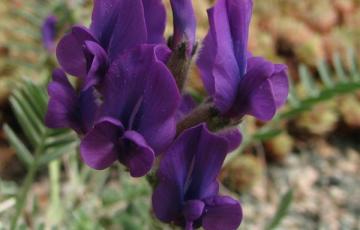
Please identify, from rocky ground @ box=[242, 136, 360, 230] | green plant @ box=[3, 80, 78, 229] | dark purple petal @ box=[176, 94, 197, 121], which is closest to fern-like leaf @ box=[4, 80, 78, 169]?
green plant @ box=[3, 80, 78, 229]

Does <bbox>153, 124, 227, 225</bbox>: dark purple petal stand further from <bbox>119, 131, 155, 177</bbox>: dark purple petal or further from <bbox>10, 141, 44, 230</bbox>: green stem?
<bbox>10, 141, 44, 230</bbox>: green stem

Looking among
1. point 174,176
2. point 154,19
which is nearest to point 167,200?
point 174,176

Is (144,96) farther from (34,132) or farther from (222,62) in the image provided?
(34,132)

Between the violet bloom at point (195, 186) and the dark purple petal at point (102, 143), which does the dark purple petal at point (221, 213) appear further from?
the dark purple petal at point (102, 143)

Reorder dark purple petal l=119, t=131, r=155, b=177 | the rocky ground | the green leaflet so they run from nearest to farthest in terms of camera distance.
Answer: dark purple petal l=119, t=131, r=155, b=177
the green leaflet
the rocky ground

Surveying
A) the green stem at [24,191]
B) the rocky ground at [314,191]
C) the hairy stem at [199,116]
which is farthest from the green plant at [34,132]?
the rocky ground at [314,191]

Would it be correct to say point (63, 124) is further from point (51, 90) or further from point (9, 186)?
point (9, 186)

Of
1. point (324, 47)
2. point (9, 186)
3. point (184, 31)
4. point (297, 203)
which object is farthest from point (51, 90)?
point (324, 47)
